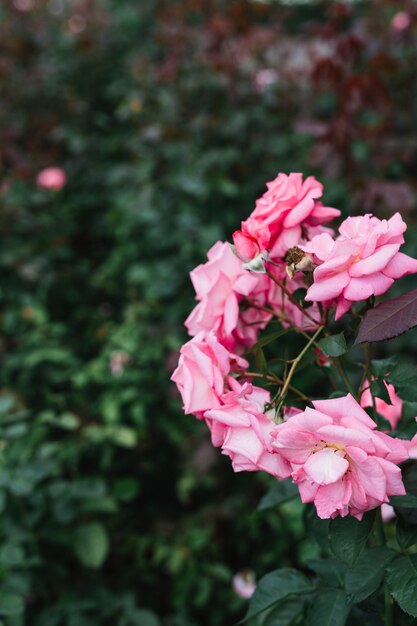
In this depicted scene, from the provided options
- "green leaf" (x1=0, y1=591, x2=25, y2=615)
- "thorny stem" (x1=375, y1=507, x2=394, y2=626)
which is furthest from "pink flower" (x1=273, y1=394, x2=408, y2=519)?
"green leaf" (x1=0, y1=591, x2=25, y2=615)

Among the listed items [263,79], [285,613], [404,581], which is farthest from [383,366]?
[263,79]

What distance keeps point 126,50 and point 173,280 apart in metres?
2.19

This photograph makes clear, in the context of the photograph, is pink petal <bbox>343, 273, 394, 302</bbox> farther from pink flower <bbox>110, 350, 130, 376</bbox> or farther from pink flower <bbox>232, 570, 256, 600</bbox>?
pink flower <bbox>110, 350, 130, 376</bbox>

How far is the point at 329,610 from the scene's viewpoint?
92 cm

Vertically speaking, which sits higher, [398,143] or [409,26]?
[409,26]

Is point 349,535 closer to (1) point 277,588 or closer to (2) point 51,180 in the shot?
(1) point 277,588

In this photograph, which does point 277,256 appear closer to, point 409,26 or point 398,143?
point 398,143

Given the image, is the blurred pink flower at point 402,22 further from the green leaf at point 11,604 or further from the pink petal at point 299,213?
the green leaf at point 11,604

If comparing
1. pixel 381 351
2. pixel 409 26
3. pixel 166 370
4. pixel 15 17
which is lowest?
pixel 381 351

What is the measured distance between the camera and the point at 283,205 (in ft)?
2.88

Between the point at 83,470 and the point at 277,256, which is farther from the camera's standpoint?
the point at 83,470

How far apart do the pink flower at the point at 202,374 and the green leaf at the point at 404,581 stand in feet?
0.94

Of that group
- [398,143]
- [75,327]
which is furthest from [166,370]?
[398,143]

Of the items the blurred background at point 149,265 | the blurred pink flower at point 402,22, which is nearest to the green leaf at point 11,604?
the blurred background at point 149,265
